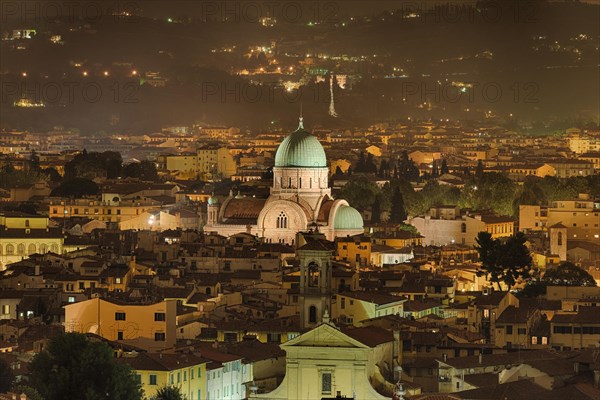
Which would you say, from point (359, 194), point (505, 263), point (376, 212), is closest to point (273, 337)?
point (505, 263)

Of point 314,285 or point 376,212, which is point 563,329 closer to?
point 314,285

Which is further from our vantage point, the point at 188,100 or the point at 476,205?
the point at 188,100

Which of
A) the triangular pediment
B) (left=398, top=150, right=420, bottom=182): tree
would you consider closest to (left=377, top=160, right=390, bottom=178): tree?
(left=398, top=150, right=420, bottom=182): tree

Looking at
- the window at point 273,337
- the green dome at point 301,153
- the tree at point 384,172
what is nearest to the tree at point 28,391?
the window at point 273,337

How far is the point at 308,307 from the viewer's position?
3127cm

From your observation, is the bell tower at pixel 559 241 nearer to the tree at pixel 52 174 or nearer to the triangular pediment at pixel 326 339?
the triangular pediment at pixel 326 339

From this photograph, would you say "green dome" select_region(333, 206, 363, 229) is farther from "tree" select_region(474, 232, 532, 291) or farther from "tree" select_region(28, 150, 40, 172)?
"tree" select_region(28, 150, 40, 172)

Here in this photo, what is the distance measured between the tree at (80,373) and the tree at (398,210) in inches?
1452

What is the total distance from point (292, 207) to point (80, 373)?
3162 cm

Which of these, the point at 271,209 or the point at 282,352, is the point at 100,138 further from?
the point at 282,352

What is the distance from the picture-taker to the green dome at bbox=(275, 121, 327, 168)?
58809 millimetres

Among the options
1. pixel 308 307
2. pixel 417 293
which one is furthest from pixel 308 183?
pixel 308 307

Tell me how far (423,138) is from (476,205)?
61862 mm

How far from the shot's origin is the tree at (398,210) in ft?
208
